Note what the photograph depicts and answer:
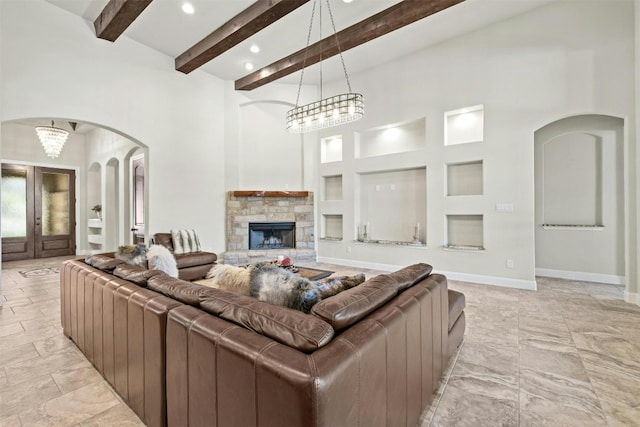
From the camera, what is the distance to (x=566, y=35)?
4148mm

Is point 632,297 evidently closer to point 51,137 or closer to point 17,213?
point 51,137

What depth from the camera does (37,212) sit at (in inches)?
291

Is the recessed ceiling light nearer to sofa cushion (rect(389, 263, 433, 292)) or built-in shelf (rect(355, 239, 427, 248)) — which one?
sofa cushion (rect(389, 263, 433, 292))

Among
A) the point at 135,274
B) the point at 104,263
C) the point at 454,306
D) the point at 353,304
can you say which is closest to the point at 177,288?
the point at 135,274

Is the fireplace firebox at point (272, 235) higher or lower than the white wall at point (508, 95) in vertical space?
lower

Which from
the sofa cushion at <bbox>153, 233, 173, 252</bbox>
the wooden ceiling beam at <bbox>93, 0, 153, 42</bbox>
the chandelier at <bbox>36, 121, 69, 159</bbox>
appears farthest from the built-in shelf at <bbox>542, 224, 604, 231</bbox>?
the chandelier at <bbox>36, 121, 69, 159</bbox>

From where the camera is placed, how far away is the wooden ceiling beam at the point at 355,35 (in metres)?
3.93

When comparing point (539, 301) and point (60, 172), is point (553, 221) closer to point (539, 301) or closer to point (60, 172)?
point (539, 301)

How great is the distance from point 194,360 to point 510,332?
298 cm

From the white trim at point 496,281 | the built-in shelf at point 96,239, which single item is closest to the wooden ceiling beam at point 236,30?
the white trim at point 496,281

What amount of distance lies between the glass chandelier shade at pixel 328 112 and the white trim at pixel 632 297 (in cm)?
416

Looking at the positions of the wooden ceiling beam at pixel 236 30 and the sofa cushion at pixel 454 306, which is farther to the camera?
the wooden ceiling beam at pixel 236 30

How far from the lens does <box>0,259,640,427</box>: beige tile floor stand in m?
1.75

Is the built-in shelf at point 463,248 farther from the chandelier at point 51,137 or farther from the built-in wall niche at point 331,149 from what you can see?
the chandelier at point 51,137
